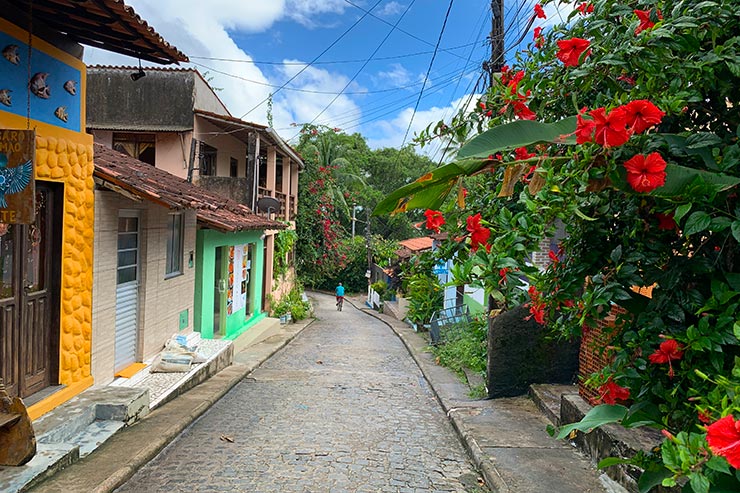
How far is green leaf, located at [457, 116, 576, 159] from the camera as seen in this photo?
104 inches

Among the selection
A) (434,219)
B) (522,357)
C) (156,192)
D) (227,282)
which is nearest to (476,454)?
(522,357)

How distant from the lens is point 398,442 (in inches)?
277

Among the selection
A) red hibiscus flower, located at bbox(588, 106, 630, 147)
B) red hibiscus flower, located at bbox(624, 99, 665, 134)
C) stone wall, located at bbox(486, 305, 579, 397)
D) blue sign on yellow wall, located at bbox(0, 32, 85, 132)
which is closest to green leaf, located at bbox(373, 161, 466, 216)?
red hibiscus flower, located at bbox(588, 106, 630, 147)

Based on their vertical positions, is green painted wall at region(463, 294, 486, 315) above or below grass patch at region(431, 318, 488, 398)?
above

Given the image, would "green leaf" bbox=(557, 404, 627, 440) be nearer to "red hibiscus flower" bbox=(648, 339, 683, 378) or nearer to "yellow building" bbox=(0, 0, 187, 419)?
"red hibiscus flower" bbox=(648, 339, 683, 378)

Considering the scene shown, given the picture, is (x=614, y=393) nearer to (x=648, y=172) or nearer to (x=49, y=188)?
(x=648, y=172)

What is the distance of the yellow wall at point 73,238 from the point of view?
20.3 ft

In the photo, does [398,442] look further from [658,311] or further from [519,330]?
[658,311]

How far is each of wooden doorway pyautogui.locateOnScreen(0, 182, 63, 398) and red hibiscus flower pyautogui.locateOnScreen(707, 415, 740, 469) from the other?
5.77 m

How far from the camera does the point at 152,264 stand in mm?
9211

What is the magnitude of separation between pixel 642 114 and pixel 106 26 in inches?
204

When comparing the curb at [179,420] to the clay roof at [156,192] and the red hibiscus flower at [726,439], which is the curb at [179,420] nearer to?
the clay roof at [156,192]

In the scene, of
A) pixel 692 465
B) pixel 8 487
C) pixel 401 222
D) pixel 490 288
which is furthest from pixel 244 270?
pixel 401 222

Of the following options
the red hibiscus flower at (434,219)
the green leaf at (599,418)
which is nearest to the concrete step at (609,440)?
the green leaf at (599,418)
